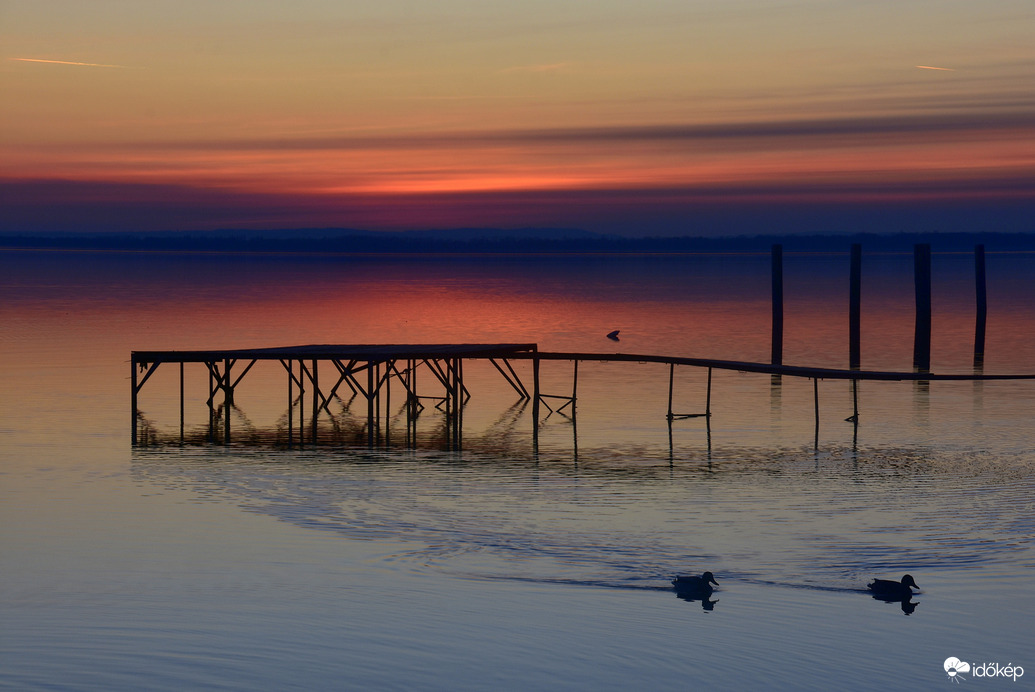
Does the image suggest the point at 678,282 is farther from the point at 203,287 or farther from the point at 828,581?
the point at 828,581

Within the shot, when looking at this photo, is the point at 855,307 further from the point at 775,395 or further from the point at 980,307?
the point at 775,395

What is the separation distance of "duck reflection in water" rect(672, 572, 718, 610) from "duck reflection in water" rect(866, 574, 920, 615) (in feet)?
7.24

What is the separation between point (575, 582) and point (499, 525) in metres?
3.84

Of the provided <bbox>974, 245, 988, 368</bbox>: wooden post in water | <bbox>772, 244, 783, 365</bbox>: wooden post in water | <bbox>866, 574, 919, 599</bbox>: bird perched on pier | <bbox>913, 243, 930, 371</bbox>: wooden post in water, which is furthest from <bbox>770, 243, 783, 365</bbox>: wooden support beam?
<bbox>866, 574, 919, 599</bbox>: bird perched on pier

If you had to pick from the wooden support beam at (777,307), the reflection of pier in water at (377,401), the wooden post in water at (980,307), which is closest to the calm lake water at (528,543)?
the reflection of pier in water at (377,401)

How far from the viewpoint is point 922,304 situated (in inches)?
2115

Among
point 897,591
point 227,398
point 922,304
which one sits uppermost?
point 922,304

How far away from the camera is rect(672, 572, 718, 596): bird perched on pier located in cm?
1667

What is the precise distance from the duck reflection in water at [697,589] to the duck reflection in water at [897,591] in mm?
2205

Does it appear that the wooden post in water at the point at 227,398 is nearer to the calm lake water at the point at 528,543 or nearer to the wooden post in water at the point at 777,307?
the calm lake water at the point at 528,543
